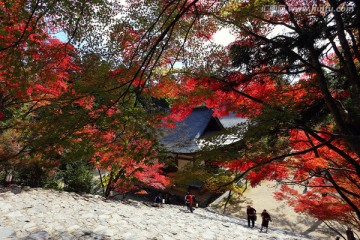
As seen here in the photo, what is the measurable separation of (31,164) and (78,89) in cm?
1028

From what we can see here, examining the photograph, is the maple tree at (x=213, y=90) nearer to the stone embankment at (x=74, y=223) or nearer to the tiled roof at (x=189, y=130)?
the stone embankment at (x=74, y=223)

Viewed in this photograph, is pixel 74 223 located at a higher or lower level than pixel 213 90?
lower

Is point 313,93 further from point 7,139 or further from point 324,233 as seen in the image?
point 7,139

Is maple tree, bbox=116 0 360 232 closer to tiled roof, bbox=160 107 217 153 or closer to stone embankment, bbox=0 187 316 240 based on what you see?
stone embankment, bbox=0 187 316 240

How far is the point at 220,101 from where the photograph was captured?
30.8ft

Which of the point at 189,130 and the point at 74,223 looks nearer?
the point at 74,223

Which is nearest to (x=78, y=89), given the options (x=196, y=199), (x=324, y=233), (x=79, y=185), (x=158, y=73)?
(x=158, y=73)

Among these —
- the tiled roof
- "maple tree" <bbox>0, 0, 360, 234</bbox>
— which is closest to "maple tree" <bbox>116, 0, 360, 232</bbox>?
"maple tree" <bbox>0, 0, 360, 234</bbox>

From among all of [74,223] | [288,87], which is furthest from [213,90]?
[74,223]

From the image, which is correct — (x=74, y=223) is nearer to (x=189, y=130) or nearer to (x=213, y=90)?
(x=213, y=90)

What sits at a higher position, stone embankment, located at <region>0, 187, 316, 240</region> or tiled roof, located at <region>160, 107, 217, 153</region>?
tiled roof, located at <region>160, 107, 217, 153</region>

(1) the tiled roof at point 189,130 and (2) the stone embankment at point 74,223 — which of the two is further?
(1) the tiled roof at point 189,130

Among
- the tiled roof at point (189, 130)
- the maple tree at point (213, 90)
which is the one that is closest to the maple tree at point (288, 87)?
the maple tree at point (213, 90)

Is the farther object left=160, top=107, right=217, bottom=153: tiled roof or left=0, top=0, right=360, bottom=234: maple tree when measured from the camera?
left=160, top=107, right=217, bottom=153: tiled roof
